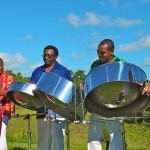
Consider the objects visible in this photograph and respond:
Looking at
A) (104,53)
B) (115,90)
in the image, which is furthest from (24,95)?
(115,90)

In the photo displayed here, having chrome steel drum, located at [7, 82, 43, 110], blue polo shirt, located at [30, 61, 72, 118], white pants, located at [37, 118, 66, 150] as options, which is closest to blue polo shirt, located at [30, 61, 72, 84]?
blue polo shirt, located at [30, 61, 72, 118]

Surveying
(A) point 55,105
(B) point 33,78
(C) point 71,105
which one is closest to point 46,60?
(B) point 33,78

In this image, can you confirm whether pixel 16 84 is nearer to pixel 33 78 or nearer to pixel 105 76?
pixel 33 78

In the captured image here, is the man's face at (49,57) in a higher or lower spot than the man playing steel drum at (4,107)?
higher

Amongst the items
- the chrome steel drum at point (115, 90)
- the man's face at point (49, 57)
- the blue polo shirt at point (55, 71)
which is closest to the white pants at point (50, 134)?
the blue polo shirt at point (55, 71)

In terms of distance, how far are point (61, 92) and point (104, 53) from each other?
0.48m

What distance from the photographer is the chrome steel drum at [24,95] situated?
3.08m

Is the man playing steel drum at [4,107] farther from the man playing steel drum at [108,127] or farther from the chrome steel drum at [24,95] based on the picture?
the man playing steel drum at [108,127]

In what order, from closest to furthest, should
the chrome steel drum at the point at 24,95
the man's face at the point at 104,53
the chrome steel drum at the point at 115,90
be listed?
the chrome steel drum at the point at 115,90, the man's face at the point at 104,53, the chrome steel drum at the point at 24,95

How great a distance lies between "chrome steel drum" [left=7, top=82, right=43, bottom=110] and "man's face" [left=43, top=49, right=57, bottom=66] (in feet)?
1.25

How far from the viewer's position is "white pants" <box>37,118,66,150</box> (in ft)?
11.1

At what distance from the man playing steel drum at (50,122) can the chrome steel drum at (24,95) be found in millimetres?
119

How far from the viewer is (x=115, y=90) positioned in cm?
265

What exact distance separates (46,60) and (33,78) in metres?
0.22
